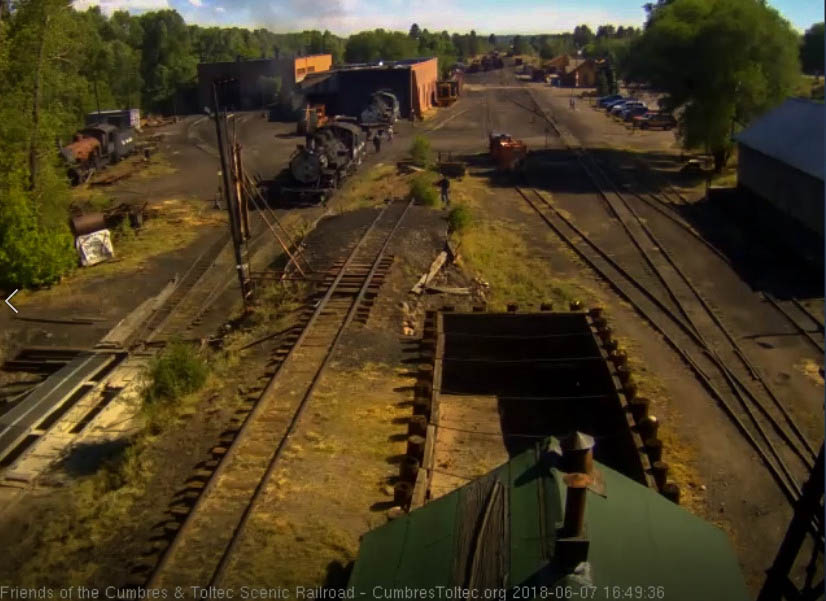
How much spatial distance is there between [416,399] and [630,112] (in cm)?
4315

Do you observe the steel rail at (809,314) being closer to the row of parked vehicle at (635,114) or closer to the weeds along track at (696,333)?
the weeds along track at (696,333)

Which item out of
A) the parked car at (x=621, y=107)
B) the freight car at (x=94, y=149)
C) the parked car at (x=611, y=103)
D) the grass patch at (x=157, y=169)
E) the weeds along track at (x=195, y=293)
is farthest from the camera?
Answer: the parked car at (x=611, y=103)

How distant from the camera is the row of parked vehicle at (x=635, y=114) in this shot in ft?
148

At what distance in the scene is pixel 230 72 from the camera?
5703 centimetres

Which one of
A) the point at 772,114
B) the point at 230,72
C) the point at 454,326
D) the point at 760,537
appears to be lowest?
the point at 760,537

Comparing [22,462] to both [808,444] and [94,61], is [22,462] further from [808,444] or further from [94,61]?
[94,61]

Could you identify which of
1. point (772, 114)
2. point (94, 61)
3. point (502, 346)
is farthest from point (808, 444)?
point (94, 61)

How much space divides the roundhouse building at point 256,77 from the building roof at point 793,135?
36914 mm

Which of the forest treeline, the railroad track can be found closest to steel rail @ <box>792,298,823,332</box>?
the railroad track

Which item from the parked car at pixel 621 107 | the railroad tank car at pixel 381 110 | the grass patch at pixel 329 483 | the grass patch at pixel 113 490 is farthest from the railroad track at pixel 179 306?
the parked car at pixel 621 107

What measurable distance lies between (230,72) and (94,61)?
31.2 ft

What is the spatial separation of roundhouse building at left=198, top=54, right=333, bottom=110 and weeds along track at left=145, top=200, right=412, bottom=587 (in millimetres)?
42788

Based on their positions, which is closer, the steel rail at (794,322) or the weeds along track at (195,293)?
the steel rail at (794,322)

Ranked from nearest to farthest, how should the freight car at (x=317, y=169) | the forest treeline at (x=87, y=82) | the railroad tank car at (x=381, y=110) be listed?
the forest treeline at (x=87, y=82), the freight car at (x=317, y=169), the railroad tank car at (x=381, y=110)
